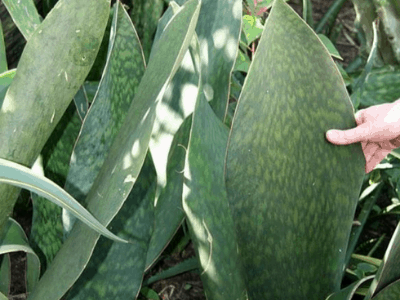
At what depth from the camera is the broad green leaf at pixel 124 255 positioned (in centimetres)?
62

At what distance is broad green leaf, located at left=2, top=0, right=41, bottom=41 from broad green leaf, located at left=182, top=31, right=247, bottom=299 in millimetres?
222

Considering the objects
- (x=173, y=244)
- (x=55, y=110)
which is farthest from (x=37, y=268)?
(x=173, y=244)

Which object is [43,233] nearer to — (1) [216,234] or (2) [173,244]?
(1) [216,234]

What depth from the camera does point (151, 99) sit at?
47 cm

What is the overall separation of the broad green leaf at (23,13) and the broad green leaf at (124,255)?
200mm

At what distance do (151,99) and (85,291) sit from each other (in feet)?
0.79

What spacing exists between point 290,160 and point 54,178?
31 centimetres

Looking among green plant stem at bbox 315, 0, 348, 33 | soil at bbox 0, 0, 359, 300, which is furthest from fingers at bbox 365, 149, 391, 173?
green plant stem at bbox 315, 0, 348, 33

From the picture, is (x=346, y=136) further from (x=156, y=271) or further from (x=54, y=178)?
(x=156, y=271)

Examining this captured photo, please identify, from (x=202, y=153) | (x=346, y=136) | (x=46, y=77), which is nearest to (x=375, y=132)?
(x=346, y=136)

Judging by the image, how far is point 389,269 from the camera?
1.82 ft

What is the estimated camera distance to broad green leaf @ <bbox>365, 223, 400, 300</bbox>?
1.73 feet

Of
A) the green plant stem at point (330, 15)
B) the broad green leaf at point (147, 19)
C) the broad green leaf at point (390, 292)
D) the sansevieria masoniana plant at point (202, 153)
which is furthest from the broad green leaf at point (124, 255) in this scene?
the green plant stem at point (330, 15)

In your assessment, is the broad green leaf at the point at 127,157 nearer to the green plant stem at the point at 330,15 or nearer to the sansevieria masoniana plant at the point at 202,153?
the sansevieria masoniana plant at the point at 202,153
